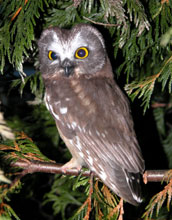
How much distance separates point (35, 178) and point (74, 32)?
165cm

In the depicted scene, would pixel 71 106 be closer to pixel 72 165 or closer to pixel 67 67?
pixel 67 67

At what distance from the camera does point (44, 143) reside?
9.02 ft

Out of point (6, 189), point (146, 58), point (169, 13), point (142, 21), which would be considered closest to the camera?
point (6, 189)

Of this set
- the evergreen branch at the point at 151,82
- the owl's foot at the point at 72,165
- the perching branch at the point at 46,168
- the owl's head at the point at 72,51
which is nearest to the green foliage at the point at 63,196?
the owl's foot at the point at 72,165

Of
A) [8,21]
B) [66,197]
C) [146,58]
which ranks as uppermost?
[8,21]

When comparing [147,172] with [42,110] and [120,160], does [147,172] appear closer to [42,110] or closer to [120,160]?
[120,160]

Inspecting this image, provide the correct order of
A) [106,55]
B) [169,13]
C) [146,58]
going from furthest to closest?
[146,58]
[106,55]
[169,13]

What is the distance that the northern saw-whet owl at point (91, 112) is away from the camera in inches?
73.0

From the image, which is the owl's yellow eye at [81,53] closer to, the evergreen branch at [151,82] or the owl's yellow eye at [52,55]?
the owl's yellow eye at [52,55]

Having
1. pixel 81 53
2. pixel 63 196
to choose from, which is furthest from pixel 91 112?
pixel 63 196

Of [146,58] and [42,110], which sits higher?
[146,58]

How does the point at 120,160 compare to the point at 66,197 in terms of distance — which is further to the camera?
the point at 66,197

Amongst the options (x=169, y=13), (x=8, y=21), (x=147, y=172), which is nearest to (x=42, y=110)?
(x=8, y=21)

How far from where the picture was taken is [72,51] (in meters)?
2.09
